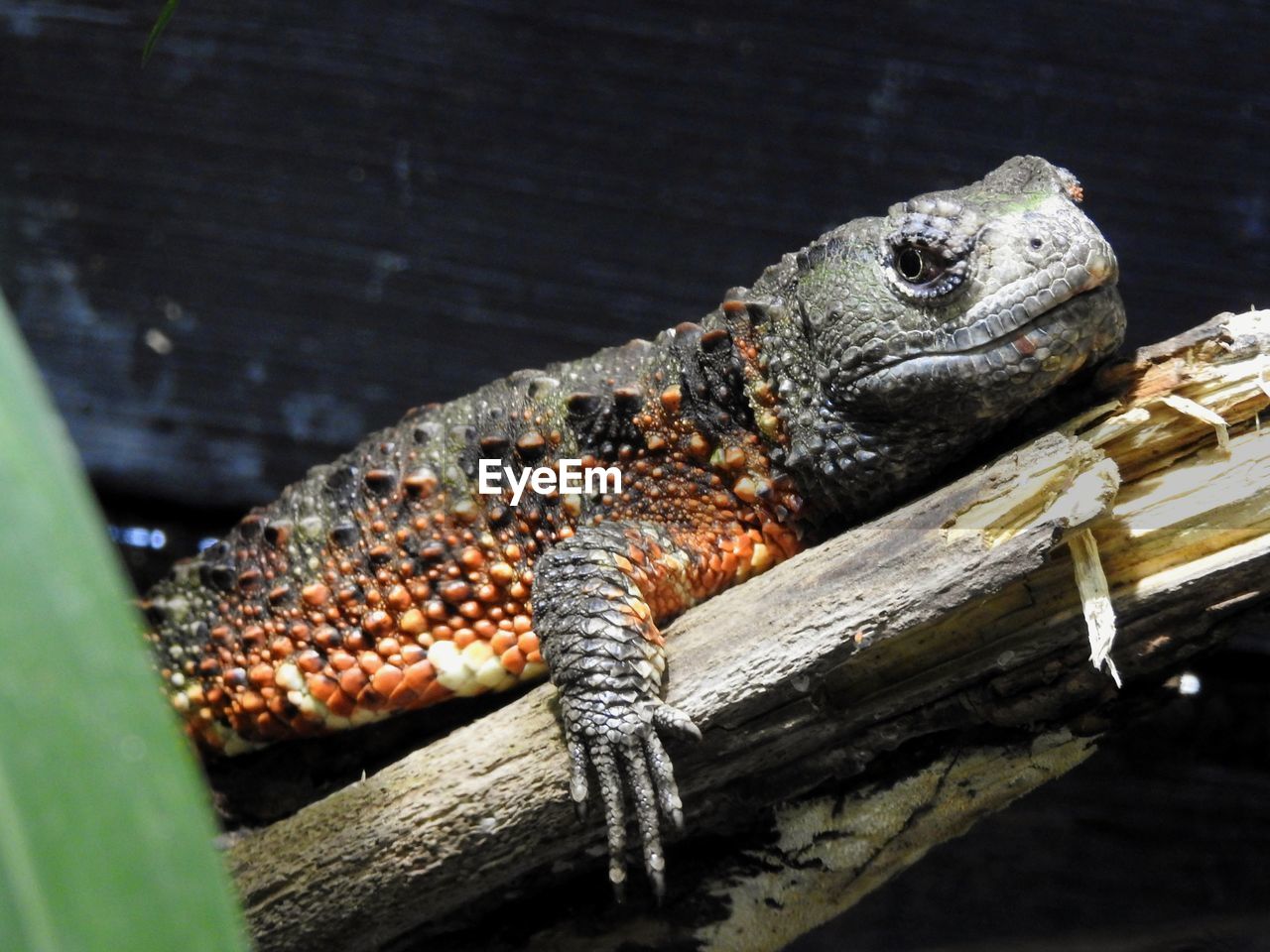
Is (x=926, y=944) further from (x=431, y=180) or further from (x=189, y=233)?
(x=189, y=233)

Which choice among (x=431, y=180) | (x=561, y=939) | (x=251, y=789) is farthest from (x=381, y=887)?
(x=431, y=180)

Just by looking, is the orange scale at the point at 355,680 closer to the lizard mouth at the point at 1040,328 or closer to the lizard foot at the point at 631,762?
the lizard foot at the point at 631,762

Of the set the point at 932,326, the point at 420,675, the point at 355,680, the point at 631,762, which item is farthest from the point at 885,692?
the point at 355,680

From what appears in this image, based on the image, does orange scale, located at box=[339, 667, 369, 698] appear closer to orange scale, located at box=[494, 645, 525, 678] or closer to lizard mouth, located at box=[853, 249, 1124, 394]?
orange scale, located at box=[494, 645, 525, 678]

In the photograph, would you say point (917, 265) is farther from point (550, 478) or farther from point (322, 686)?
point (322, 686)

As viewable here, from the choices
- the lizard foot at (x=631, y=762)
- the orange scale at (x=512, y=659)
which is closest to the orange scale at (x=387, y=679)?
the orange scale at (x=512, y=659)

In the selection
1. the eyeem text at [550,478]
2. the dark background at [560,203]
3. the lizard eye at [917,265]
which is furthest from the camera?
the dark background at [560,203]

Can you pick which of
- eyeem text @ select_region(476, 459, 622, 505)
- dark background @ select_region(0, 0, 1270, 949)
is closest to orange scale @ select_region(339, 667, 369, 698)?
eyeem text @ select_region(476, 459, 622, 505)
